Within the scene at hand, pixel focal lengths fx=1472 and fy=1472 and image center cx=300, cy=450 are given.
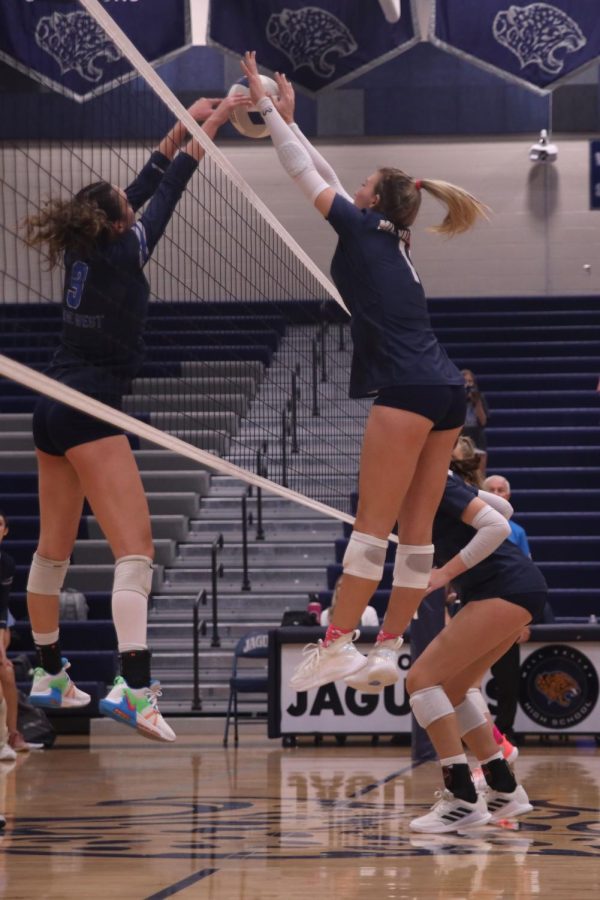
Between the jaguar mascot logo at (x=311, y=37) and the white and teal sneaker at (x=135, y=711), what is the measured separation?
12462 mm

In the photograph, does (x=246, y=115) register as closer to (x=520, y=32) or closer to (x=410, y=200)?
(x=410, y=200)

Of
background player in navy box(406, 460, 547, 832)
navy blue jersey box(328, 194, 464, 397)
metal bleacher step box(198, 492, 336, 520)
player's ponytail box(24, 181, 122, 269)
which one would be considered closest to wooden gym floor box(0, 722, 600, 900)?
background player in navy box(406, 460, 547, 832)

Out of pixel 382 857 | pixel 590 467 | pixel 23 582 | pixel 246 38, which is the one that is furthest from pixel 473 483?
pixel 246 38

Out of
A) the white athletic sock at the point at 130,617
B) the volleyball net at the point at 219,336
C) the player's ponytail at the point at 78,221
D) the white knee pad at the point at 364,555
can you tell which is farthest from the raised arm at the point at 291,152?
the volleyball net at the point at 219,336

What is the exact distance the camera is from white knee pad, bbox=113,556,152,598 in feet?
16.1

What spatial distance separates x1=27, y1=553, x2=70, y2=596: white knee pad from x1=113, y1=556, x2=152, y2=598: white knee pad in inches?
10.6

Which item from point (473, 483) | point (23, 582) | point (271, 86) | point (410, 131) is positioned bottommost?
point (23, 582)

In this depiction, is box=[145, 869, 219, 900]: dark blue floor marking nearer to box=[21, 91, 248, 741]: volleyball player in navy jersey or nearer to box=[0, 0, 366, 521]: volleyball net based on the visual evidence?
box=[21, 91, 248, 741]: volleyball player in navy jersey

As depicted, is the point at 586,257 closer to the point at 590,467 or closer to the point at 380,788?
the point at 590,467

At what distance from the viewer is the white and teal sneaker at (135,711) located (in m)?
4.90

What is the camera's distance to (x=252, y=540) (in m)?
14.3

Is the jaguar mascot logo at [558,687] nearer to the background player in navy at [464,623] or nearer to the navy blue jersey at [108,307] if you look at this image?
the background player in navy at [464,623]

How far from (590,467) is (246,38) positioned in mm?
6004

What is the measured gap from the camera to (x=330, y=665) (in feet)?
16.0
